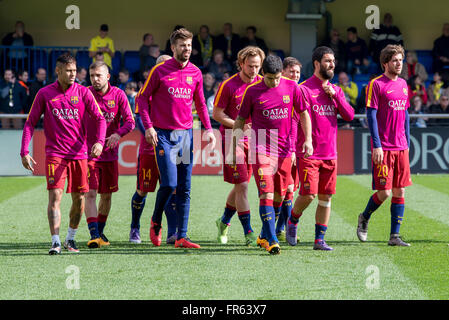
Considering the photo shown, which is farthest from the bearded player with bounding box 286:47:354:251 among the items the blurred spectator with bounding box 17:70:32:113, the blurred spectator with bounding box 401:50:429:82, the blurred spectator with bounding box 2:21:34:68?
the blurred spectator with bounding box 2:21:34:68

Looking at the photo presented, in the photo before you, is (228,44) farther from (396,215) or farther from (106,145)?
(396,215)

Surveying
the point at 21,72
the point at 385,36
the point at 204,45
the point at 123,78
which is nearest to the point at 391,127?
the point at 123,78

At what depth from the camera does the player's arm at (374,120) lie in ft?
26.9

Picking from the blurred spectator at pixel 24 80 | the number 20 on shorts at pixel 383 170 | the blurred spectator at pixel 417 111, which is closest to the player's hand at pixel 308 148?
the number 20 on shorts at pixel 383 170

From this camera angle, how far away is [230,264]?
7.23 meters

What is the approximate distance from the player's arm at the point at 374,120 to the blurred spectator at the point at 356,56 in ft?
40.7

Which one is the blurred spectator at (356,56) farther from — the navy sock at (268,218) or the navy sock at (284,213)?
the navy sock at (268,218)

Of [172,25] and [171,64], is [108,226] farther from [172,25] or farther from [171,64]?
[172,25]

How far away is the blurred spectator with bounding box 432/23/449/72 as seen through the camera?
21.4 m

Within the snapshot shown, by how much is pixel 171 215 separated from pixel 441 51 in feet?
48.6

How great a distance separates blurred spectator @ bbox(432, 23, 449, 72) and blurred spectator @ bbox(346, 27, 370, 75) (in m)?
2.13

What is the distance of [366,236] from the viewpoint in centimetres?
869

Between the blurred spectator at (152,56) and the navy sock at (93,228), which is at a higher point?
the blurred spectator at (152,56)

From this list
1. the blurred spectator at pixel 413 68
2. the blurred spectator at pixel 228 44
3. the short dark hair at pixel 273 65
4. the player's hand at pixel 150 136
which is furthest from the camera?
the blurred spectator at pixel 228 44
